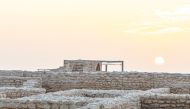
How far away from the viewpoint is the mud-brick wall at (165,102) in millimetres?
11898

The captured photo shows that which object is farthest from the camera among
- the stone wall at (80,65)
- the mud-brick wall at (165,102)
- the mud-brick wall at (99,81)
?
the stone wall at (80,65)

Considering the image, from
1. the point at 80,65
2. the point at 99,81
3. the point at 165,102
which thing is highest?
the point at 80,65

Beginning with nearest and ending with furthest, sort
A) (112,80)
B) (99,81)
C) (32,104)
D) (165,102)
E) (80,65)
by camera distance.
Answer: (32,104) → (165,102) → (112,80) → (99,81) → (80,65)

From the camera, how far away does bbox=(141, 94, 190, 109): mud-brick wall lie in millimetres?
11898

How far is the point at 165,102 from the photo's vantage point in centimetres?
1198

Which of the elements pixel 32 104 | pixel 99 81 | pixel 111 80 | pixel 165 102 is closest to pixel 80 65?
pixel 99 81

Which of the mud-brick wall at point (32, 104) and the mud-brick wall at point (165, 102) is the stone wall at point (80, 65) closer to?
the mud-brick wall at point (165, 102)

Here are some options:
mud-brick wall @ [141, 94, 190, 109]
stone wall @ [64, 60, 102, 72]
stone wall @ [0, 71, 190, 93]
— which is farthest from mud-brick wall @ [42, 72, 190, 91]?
mud-brick wall @ [141, 94, 190, 109]

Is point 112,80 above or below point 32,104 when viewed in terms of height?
above

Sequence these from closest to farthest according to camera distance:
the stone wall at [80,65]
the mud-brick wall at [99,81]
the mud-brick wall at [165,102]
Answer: the mud-brick wall at [165,102] < the mud-brick wall at [99,81] < the stone wall at [80,65]

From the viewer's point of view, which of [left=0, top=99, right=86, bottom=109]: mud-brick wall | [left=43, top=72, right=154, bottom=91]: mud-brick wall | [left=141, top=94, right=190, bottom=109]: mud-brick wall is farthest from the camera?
[left=43, top=72, right=154, bottom=91]: mud-brick wall

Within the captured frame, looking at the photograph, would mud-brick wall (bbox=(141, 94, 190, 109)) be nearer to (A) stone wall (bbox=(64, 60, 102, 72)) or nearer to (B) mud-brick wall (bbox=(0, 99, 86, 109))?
(B) mud-brick wall (bbox=(0, 99, 86, 109))

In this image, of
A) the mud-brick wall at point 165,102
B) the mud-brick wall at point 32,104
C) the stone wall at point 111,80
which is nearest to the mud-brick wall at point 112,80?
the stone wall at point 111,80

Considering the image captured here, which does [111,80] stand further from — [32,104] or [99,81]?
[32,104]
